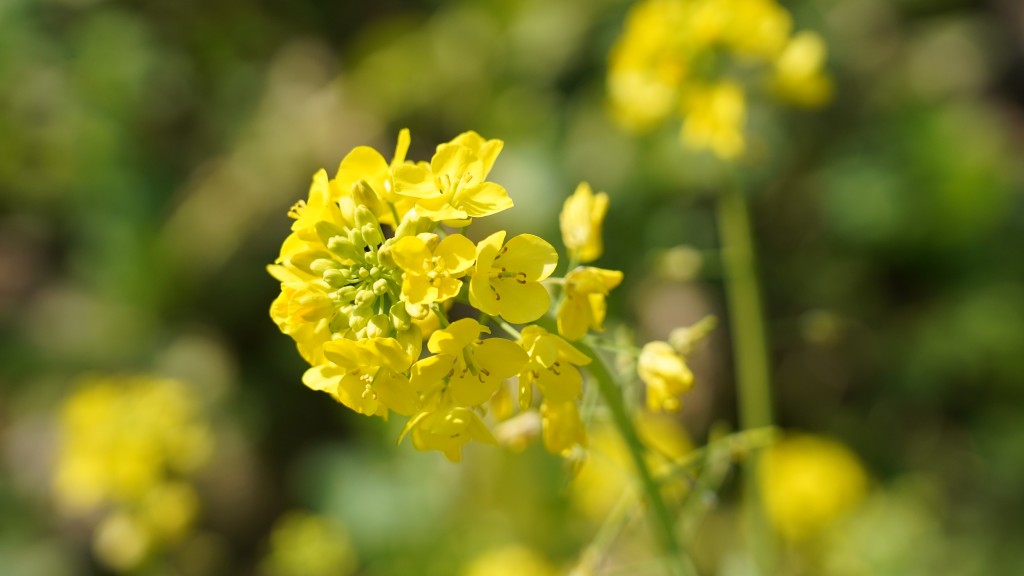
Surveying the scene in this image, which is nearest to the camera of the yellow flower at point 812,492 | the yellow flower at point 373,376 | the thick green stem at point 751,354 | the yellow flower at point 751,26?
the yellow flower at point 373,376

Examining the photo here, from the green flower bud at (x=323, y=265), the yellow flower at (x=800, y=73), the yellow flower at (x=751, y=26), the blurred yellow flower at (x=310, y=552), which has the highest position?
the yellow flower at (x=751, y=26)

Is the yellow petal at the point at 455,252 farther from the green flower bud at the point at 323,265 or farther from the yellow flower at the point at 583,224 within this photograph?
the yellow flower at the point at 583,224

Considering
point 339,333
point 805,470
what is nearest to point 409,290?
point 339,333

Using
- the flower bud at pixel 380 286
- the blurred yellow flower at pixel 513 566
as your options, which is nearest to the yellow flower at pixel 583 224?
the flower bud at pixel 380 286

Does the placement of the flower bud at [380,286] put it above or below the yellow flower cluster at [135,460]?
above

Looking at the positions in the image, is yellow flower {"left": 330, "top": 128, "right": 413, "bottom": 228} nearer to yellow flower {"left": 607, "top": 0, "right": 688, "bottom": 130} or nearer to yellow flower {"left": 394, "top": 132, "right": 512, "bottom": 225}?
yellow flower {"left": 394, "top": 132, "right": 512, "bottom": 225}

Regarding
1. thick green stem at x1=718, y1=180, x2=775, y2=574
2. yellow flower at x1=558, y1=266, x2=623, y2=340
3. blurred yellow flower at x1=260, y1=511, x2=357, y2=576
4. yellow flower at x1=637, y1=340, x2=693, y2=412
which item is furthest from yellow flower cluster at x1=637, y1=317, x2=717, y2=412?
blurred yellow flower at x1=260, y1=511, x2=357, y2=576

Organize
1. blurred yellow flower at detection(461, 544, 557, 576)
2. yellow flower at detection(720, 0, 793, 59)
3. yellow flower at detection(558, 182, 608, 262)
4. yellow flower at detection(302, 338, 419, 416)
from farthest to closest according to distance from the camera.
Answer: blurred yellow flower at detection(461, 544, 557, 576)
yellow flower at detection(720, 0, 793, 59)
yellow flower at detection(558, 182, 608, 262)
yellow flower at detection(302, 338, 419, 416)
